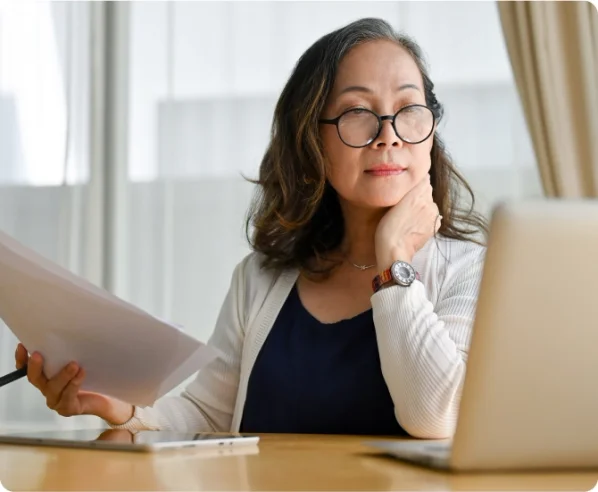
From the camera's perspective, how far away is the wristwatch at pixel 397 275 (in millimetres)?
1410

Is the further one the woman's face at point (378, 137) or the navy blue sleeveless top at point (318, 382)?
the woman's face at point (378, 137)

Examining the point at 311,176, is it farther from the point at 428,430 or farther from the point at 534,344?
the point at 534,344

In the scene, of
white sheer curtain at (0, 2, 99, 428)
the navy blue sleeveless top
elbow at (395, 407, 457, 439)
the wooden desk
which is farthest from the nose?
white sheer curtain at (0, 2, 99, 428)

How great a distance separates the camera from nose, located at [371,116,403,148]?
1.63m

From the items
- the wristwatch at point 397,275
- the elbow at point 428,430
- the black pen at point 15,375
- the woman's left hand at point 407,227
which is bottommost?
the elbow at point 428,430

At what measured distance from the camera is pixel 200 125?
329cm

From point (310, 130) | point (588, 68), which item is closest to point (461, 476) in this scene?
point (310, 130)

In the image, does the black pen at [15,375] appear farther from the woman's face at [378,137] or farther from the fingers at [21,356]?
the woman's face at [378,137]

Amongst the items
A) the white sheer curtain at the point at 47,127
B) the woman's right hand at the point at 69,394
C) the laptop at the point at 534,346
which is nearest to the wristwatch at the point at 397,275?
the woman's right hand at the point at 69,394

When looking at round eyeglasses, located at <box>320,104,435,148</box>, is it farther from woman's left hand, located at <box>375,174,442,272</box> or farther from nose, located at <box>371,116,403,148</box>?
woman's left hand, located at <box>375,174,442,272</box>

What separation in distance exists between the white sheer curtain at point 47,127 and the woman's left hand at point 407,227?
204 cm

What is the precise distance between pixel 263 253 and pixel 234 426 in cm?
40

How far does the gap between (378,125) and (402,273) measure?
1.18 feet

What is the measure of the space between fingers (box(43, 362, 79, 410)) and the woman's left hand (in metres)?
0.55
